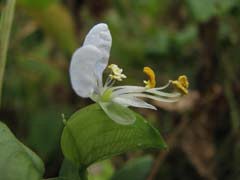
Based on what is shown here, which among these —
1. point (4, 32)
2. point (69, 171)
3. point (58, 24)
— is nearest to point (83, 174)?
point (69, 171)

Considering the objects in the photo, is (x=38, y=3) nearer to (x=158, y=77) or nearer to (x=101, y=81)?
(x=158, y=77)

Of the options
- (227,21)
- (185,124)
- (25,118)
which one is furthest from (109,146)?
(227,21)

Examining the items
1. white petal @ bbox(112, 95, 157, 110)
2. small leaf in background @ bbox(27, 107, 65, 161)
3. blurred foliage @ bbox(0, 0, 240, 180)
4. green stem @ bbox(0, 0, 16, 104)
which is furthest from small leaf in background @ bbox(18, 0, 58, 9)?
white petal @ bbox(112, 95, 157, 110)

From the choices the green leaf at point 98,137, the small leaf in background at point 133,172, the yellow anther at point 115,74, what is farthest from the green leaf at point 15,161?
the small leaf in background at point 133,172

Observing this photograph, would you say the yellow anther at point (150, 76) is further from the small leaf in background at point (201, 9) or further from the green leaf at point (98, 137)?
the small leaf in background at point (201, 9)

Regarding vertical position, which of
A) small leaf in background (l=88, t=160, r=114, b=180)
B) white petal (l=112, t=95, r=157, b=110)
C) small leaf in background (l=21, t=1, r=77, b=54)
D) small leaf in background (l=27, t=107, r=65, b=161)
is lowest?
small leaf in background (l=27, t=107, r=65, b=161)

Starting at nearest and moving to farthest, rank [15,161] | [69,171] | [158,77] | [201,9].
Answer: [15,161] → [69,171] → [201,9] → [158,77]

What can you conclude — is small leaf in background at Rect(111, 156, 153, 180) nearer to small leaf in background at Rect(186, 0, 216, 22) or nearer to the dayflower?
the dayflower
